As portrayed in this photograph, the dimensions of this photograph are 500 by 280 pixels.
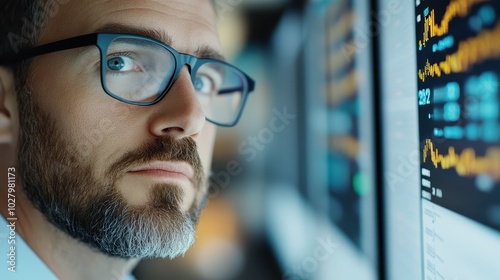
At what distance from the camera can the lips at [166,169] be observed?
0.94 metres

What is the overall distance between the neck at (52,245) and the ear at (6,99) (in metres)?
0.10

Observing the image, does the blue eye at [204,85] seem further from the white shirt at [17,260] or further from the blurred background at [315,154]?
the white shirt at [17,260]

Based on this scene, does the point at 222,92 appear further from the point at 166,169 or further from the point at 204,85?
the point at 166,169

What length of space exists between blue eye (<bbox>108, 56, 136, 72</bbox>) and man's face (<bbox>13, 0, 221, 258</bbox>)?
0.03 meters

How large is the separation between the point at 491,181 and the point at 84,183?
2.27 feet

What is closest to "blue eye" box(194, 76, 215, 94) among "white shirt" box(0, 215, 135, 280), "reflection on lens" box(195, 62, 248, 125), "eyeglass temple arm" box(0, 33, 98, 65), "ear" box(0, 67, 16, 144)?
"reflection on lens" box(195, 62, 248, 125)

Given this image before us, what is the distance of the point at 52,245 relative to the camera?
0.97 meters

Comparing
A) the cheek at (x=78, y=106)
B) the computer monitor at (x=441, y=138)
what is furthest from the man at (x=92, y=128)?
the computer monitor at (x=441, y=138)

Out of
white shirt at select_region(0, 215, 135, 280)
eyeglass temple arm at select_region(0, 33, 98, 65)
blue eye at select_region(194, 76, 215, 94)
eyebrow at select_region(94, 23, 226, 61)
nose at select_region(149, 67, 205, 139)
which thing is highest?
eyebrow at select_region(94, 23, 226, 61)

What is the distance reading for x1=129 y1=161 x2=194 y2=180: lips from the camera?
3.10 ft

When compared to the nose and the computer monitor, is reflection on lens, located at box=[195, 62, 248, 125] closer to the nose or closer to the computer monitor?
the nose

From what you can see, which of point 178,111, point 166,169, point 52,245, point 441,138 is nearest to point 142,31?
point 178,111

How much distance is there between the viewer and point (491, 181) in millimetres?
603

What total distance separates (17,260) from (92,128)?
0.31m
